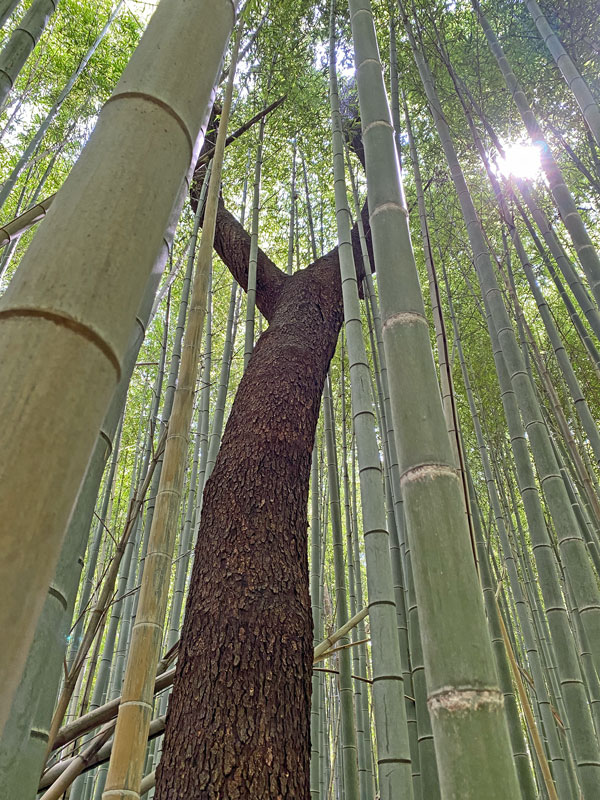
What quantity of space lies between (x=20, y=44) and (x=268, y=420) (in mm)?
1329

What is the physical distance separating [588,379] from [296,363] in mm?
3907

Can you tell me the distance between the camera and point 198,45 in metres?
0.56

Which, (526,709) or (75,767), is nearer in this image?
(526,709)

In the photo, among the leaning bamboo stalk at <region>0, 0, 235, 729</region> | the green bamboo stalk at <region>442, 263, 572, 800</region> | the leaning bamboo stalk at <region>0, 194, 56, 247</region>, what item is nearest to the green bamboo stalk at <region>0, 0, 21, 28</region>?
the leaning bamboo stalk at <region>0, 194, 56, 247</region>

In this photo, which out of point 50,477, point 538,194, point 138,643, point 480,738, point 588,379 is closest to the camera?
point 50,477

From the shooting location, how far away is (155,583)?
1.05m

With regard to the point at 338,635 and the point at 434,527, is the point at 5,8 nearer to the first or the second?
the point at 434,527

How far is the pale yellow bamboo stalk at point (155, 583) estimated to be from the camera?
0.89 meters

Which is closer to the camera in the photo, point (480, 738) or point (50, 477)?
point (50, 477)

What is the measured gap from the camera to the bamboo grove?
1.32 ft


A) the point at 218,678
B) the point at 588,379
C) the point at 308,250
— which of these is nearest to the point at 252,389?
the point at 218,678

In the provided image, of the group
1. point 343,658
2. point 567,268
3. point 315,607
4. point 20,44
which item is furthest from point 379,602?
point 315,607

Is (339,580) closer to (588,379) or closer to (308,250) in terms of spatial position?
(308,250)

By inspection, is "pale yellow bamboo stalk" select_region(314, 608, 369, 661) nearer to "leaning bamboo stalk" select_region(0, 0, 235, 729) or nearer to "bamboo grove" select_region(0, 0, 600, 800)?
"bamboo grove" select_region(0, 0, 600, 800)
